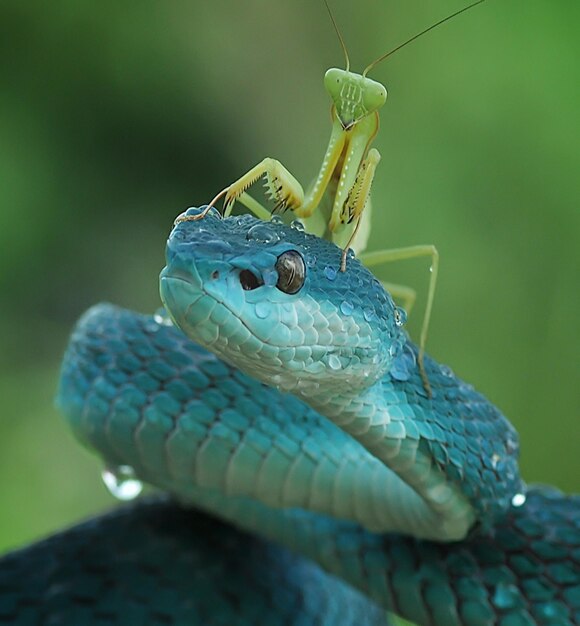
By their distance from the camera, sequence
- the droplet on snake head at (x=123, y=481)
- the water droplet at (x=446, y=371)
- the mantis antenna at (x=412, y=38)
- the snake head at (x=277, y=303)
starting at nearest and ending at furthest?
the snake head at (x=277, y=303), the mantis antenna at (x=412, y=38), the water droplet at (x=446, y=371), the droplet on snake head at (x=123, y=481)

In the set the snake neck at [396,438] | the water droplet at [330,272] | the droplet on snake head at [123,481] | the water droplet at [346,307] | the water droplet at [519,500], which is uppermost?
the water droplet at [330,272]

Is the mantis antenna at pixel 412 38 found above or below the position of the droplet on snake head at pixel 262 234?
above

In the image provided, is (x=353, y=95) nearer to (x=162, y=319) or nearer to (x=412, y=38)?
(x=412, y=38)

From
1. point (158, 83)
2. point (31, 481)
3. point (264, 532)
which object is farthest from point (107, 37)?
point (264, 532)

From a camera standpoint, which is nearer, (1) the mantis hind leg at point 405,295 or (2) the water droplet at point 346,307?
(2) the water droplet at point 346,307

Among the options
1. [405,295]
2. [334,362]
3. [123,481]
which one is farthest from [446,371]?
[123,481]

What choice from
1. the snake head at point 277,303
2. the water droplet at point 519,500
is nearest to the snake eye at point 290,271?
the snake head at point 277,303

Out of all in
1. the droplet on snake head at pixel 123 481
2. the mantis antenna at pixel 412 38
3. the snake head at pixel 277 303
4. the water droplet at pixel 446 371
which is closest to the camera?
the snake head at pixel 277 303

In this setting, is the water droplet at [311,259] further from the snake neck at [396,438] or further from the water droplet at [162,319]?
the water droplet at [162,319]
